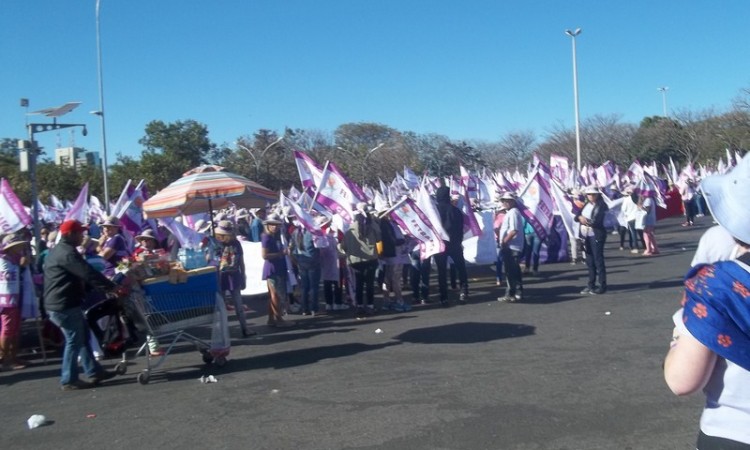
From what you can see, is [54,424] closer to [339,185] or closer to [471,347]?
[471,347]

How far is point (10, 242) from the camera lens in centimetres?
882

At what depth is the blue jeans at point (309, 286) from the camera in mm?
12094

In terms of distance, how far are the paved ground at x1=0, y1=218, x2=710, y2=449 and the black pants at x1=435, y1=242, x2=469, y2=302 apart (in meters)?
1.51

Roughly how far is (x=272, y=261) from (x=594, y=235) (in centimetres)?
574

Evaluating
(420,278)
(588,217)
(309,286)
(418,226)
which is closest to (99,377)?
(309,286)

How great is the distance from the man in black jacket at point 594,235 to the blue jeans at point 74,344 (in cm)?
847

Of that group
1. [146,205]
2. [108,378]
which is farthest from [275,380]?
[146,205]

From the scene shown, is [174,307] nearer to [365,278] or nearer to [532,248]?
[365,278]

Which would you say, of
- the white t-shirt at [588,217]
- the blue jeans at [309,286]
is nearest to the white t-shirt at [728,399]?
the blue jeans at [309,286]

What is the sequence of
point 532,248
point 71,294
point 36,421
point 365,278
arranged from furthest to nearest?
point 532,248
point 365,278
point 71,294
point 36,421

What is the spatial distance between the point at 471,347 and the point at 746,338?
6.80 meters

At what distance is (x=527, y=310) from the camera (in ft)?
36.7

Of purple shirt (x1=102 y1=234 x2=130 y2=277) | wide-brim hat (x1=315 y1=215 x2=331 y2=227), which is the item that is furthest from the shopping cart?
wide-brim hat (x1=315 y1=215 x2=331 y2=227)

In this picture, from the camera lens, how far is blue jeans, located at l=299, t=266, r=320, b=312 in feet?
39.7
